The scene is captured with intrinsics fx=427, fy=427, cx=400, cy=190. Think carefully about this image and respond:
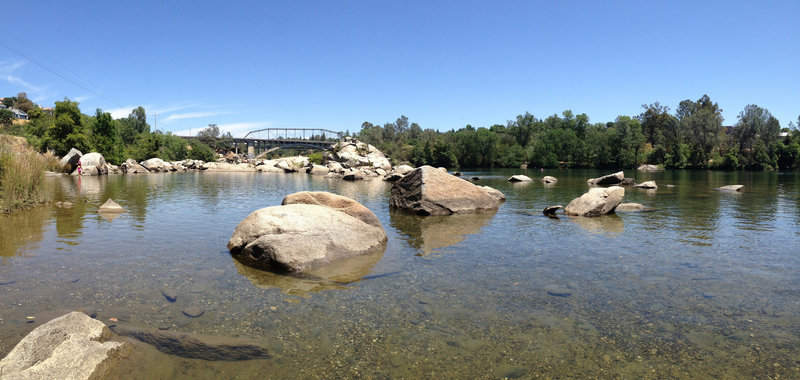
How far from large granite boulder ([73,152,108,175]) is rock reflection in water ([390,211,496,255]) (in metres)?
54.2

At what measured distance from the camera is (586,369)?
18.1ft

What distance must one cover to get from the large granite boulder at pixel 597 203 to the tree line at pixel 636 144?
98447 millimetres

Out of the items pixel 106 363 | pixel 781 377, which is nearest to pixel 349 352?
pixel 106 363

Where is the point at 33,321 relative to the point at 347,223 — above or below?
below

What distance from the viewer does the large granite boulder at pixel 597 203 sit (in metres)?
19.6

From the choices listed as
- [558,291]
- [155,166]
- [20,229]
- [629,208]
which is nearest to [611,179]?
[629,208]

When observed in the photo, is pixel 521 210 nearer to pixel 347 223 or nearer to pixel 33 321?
pixel 347 223

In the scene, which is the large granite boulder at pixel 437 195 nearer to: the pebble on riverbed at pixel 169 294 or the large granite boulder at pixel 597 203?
the large granite boulder at pixel 597 203

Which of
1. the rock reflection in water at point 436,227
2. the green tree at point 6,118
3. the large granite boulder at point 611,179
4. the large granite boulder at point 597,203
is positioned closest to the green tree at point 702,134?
the large granite boulder at point 611,179

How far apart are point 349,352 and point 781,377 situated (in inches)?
216

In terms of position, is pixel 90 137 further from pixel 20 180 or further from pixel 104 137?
pixel 20 180

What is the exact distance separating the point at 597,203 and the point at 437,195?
737 centimetres

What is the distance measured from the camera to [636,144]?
112m

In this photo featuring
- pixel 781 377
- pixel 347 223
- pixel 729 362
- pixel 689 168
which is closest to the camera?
pixel 781 377
